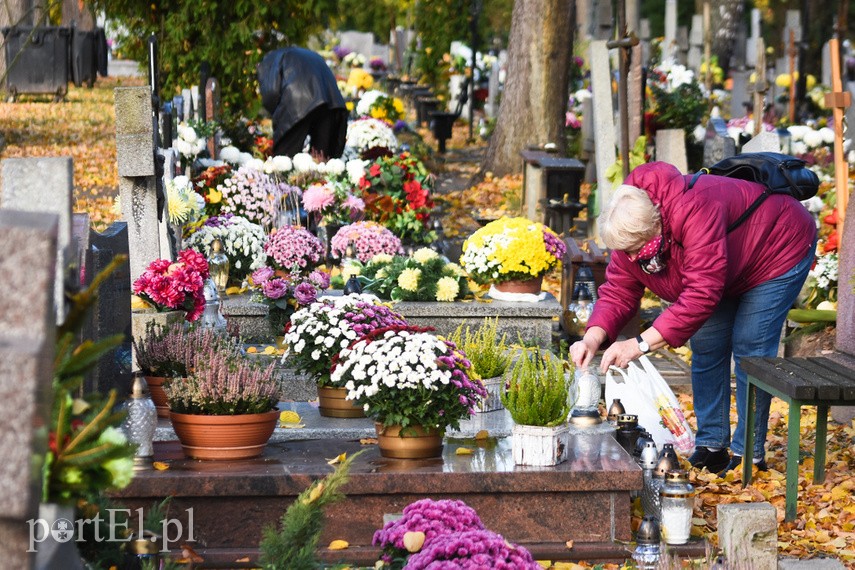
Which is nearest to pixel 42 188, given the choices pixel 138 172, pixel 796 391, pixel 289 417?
pixel 289 417

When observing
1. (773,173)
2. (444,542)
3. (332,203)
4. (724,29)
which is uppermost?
(724,29)

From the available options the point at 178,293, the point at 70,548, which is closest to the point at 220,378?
the point at 178,293

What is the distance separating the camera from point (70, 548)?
9.78 ft

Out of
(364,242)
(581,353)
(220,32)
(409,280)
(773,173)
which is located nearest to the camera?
(581,353)

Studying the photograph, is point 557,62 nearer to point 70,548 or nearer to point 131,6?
point 131,6

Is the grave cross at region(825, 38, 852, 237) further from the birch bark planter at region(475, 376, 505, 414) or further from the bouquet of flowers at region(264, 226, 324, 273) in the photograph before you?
the birch bark planter at region(475, 376, 505, 414)

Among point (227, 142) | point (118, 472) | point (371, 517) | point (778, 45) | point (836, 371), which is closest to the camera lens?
point (118, 472)

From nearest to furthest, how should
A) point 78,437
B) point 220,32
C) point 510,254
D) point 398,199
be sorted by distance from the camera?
point 78,437, point 510,254, point 398,199, point 220,32

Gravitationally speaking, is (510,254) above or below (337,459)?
above

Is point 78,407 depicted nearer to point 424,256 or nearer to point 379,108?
point 424,256

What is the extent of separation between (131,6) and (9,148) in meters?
2.67

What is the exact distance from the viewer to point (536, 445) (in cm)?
500

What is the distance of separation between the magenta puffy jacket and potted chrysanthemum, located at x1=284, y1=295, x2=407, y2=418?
101 cm

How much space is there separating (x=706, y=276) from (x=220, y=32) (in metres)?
11.6
